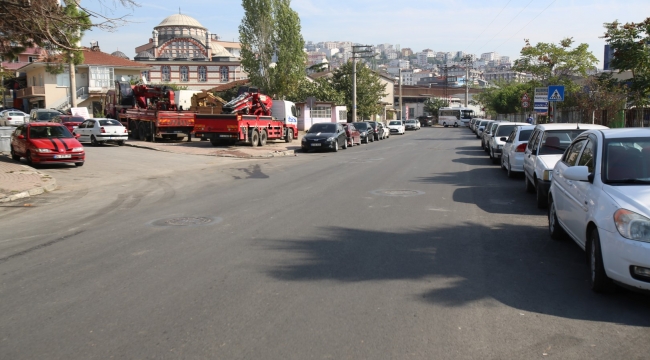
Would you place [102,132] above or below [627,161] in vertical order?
above

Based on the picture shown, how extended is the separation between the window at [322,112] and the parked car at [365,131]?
43.4 ft

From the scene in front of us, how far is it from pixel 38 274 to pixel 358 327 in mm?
3991

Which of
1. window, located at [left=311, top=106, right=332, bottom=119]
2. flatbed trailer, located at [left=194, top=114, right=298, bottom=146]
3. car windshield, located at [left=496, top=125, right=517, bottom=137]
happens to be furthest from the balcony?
car windshield, located at [left=496, top=125, right=517, bottom=137]

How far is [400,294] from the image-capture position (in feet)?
19.0

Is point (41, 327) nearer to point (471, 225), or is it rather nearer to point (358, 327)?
point (358, 327)

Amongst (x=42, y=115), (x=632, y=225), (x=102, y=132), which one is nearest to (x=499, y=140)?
(x=632, y=225)

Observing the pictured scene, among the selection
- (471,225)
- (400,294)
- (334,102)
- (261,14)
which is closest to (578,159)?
(471,225)

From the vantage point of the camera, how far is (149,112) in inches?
1260

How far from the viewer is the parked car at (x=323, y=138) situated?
96.4 ft

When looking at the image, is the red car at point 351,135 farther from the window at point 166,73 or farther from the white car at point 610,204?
the window at point 166,73

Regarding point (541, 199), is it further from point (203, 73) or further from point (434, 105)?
point (434, 105)

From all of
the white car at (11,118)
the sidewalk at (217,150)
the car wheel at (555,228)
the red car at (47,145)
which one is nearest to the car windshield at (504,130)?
the sidewalk at (217,150)

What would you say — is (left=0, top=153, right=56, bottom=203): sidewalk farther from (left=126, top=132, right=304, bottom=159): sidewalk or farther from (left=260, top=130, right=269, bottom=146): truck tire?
(left=260, top=130, right=269, bottom=146): truck tire

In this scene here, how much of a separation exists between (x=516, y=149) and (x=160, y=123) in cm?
2080
